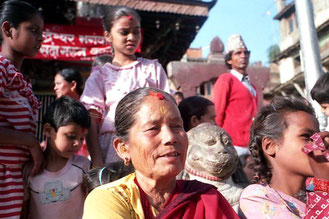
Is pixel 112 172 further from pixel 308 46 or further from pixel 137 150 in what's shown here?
pixel 308 46

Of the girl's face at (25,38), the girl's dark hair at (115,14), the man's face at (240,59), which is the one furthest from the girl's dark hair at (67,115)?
the man's face at (240,59)

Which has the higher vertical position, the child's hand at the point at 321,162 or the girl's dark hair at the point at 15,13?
the girl's dark hair at the point at 15,13

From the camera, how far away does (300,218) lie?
1460 millimetres

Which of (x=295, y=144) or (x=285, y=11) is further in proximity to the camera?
(x=285, y=11)

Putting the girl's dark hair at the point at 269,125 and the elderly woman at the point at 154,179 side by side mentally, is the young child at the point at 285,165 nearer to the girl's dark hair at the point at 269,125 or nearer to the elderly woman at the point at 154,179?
the girl's dark hair at the point at 269,125

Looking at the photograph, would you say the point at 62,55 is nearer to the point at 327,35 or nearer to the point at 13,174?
the point at 13,174

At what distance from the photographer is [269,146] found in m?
1.78

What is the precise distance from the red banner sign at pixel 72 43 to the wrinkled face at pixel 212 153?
14.0 feet

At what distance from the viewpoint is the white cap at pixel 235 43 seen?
3670mm

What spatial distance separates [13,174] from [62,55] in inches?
160

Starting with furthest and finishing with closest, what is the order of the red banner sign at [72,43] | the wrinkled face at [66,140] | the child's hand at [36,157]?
1. the red banner sign at [72,43]
2. the wrinkled face at [66,140]
3. the child's hand at [36,157]

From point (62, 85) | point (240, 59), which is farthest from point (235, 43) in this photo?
point (62, 85)

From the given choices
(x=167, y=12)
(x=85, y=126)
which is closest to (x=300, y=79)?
(x=167, y=12)

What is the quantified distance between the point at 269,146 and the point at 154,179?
28.6 inches
